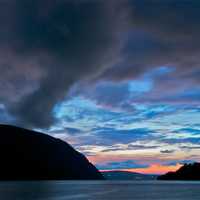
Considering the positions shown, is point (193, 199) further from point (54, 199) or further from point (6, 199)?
point (6, 199)

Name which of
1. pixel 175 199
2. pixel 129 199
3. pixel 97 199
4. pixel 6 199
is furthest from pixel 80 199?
pixel 175 199

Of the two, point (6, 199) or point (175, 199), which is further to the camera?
point (175, 199)

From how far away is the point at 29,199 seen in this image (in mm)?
104438

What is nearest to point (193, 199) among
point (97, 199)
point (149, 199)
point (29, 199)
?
point (149, 199)

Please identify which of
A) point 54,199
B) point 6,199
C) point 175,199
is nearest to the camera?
point 6,199

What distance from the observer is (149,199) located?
122m

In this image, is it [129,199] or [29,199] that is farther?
[129,199]

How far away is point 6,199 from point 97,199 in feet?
105

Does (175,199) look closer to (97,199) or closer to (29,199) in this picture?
(97,199)

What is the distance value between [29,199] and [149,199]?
46352 millimetres

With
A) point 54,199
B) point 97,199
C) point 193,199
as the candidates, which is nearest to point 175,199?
point 193,199

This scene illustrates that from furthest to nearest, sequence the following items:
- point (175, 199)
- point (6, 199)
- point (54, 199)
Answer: point (175, 199)
point (54, 199)
point (6, 199)

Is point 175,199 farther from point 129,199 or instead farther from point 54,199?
point 54,199

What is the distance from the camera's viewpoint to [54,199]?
112 meters
